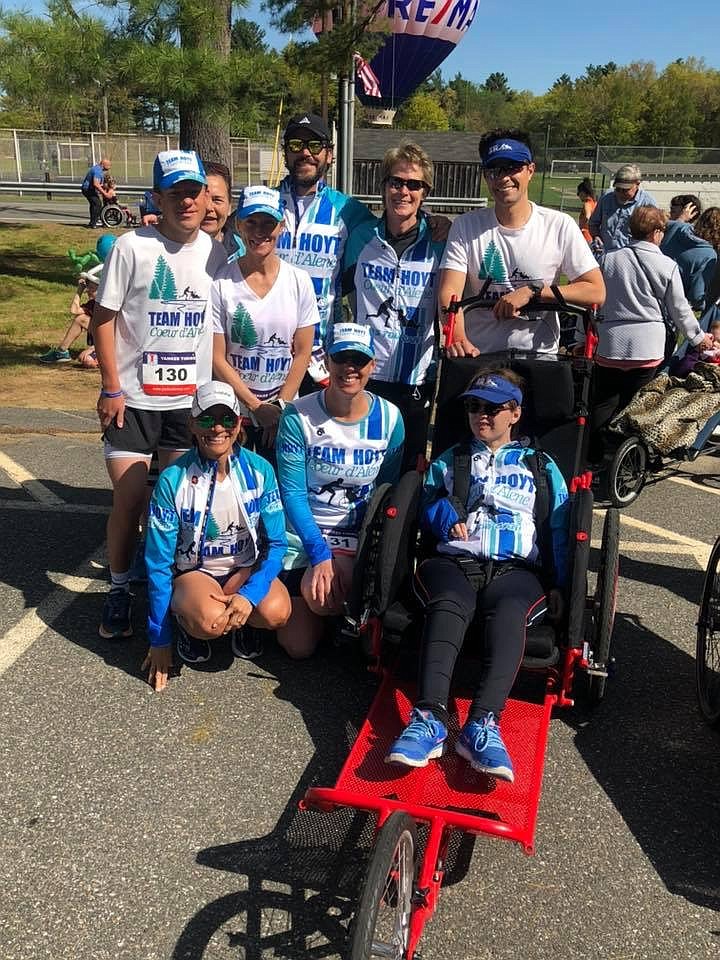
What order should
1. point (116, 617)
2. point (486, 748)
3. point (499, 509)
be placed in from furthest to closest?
point (116, 617)
point (499, 509)
point (486, 748)

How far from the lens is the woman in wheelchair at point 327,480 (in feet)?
13.0

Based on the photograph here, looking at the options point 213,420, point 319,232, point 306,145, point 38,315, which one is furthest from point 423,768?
point 38,315

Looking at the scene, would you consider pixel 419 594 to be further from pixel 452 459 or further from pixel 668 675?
pixel 668 675

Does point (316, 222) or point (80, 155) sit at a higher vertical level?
point (80, 155)

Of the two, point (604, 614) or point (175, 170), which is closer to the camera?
point (604, 614)

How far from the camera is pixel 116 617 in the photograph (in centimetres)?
422

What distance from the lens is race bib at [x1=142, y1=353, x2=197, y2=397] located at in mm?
4039

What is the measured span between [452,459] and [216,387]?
1028mm

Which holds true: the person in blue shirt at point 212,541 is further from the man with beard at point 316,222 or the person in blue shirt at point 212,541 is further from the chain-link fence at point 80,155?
the chain-link fence at point 80,155

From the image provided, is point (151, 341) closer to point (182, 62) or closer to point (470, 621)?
point (470, 621)

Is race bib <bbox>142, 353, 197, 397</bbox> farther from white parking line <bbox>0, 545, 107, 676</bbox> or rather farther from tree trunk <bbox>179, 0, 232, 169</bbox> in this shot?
tree trunk <bbox>179, 0, 232, 169</bbox>

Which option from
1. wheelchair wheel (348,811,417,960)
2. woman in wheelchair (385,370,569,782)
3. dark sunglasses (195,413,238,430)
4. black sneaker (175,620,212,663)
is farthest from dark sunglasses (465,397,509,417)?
wheelchair wheel (348,811,417,960)

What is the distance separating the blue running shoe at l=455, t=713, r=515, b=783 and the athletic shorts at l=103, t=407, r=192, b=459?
191 centimetres

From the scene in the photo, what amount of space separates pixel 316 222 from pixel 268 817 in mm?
2844
